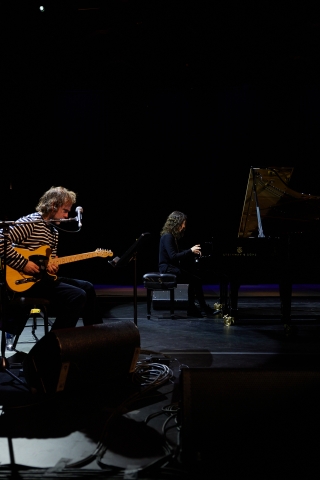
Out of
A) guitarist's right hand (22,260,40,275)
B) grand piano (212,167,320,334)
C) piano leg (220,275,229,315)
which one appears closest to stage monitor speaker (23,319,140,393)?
guitarist's right hand (22,260,40,275)

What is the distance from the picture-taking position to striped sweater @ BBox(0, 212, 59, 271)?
145 inches

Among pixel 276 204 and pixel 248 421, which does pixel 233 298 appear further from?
pixel 248 421

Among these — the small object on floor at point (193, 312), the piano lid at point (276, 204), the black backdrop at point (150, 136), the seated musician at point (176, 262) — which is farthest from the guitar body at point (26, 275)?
the black backdrop at point (150, 136)

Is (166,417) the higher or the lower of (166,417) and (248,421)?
the lower

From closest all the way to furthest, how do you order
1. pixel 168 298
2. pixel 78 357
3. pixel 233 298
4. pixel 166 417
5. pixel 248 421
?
pixel 248 421 < pixel 166 417 < pixel 78 357 < pixel 233 298 < pixel 168 298

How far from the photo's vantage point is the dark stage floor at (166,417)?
6.18ft

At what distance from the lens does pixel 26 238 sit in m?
3.88

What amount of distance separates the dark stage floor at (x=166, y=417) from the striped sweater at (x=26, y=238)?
0.94 meters

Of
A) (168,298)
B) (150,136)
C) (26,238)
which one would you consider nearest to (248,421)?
(26,238)

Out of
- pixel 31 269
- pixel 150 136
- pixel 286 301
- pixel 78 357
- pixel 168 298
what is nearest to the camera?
pixel 78 357

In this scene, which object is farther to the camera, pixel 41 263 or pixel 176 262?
pixel 176 262

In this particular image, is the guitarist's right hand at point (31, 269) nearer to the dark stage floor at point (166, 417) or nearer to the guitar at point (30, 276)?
the guitar at point (30, 276)

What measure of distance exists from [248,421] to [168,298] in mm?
5125

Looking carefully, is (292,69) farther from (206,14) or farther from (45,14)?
(45,14)
